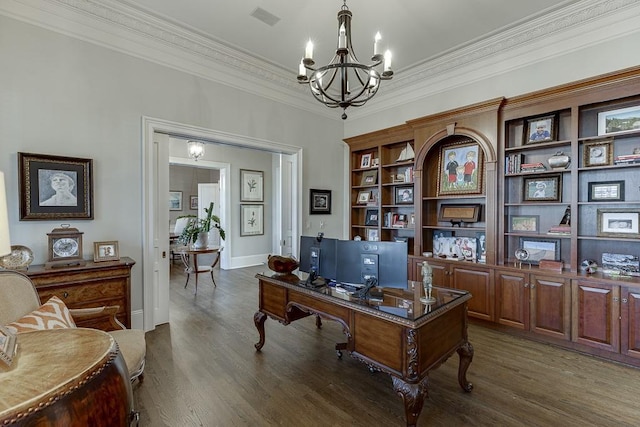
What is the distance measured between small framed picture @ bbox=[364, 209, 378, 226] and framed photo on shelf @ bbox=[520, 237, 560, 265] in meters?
2.06

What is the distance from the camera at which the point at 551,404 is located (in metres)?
2.13

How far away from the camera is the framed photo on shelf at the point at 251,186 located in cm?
708

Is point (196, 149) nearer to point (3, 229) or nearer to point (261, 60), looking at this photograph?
point (261, 60)

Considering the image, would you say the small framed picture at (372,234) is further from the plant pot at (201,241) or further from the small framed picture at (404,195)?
the plant pot at (201,241)

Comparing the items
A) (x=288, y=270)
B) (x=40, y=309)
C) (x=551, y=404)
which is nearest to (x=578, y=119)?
(x=551, y=404)

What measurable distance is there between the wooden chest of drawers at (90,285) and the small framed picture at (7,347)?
1.68 m

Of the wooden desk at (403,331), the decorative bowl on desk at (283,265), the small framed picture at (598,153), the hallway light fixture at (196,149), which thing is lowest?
the wooden desk at (403,331)

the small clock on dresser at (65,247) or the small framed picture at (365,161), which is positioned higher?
the small framed picture at (365,161)

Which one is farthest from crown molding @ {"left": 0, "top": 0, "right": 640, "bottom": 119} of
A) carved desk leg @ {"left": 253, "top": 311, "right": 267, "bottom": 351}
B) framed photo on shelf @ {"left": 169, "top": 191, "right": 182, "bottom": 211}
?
framed photo on shelf @ {"left": 169, "top": 191, "right": 182, "bottom": 211}

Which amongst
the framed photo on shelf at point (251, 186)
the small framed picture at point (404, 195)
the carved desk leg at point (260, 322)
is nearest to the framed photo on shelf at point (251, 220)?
the framed photo on shelf at point (251, 186)

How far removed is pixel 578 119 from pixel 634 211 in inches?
40.2

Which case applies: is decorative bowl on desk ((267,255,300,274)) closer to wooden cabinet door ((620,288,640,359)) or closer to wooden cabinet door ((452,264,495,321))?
wooden cabinet door ((452,264,495,321))

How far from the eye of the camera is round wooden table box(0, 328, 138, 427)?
0.76 meters

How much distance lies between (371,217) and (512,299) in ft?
7.67
